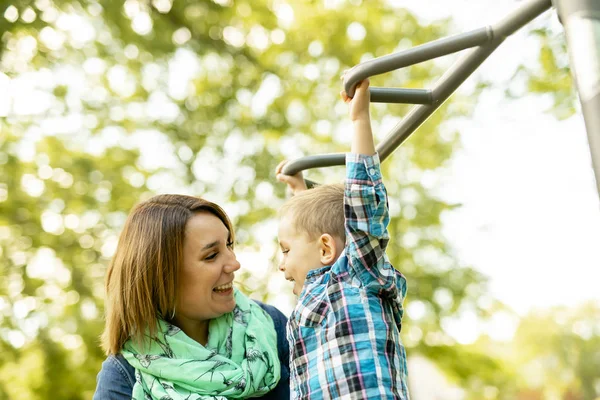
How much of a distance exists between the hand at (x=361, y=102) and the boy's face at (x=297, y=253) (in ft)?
1.23

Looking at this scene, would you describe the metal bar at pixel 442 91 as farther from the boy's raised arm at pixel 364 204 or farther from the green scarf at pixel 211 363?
the green scarf at pixel 211 363

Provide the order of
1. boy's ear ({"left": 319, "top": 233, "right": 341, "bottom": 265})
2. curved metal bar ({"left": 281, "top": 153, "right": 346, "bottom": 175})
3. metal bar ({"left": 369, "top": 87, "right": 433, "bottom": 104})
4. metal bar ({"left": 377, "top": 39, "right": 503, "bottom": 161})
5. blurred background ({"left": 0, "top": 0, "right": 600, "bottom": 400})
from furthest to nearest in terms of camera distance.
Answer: blurred background ({"left": 0, "top": 0, "right": 600, "bottom": 400})
curved metal bar ({"left": 281, "top": 153, "right": 346, "bottom": 175})
boy's ear ({"left": 319, "top": 233, "right": 341, "bottom": 265})
metal bar ({"left": 369, "top": 87, "right": 433, "bottom": 104})
metal bar ({"left": 377, "top": 39, "right": 503, "bottom": 161})

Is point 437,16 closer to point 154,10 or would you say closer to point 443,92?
point 154,10

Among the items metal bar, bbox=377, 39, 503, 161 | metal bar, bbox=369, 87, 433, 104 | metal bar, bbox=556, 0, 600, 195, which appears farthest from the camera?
metal bar, bbox=369, 87, 433, 104

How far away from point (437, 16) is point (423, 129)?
4.44 feet

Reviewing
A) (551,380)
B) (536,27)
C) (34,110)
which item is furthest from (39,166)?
(551,380)

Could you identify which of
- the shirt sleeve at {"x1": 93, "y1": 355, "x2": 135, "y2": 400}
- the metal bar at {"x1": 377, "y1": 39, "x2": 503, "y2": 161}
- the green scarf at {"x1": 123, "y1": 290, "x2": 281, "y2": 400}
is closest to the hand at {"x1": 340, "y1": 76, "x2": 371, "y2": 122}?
the metal bar at {"x1": 377, "y1": 39, "x2": 503, "y2": 161}

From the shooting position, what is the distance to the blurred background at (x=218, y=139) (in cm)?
755

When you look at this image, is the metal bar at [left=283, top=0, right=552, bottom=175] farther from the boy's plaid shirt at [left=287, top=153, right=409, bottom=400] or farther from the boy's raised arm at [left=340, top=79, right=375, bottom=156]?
the boy's plaid shirt at [left=287, top=153, right=409, bottom=400]

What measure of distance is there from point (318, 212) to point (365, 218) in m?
0.23

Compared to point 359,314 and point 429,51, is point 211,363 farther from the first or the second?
point 429,51

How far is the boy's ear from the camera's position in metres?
1.79

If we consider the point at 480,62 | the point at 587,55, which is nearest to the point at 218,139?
the point at 480,62

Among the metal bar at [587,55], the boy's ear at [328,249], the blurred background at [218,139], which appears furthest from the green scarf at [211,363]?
the blurred background at [218,139]
